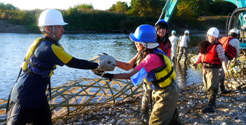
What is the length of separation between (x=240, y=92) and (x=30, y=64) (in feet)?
21.6

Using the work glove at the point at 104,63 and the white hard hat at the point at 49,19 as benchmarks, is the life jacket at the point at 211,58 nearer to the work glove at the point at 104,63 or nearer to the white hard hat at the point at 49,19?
the work glove at the point at 104,63

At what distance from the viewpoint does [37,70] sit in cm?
306

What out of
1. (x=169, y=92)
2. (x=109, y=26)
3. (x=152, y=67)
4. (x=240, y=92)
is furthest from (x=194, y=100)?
(x=109, y=26)

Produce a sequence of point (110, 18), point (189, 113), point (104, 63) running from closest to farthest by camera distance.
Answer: point (104, 63)
point (189, 113)
point (110, 18)

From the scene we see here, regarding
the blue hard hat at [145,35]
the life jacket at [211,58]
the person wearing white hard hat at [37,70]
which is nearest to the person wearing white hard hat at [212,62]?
the life jacket at [211,58]

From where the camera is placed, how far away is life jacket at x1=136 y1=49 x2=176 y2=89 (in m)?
3.32

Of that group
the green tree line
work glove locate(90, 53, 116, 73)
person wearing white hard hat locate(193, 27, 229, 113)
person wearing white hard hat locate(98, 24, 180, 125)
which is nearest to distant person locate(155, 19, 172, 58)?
person wearing white hard hat locate(193, 27, 229, 113)

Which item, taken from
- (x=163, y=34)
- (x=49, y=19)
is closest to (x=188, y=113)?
(x=163, y=34)

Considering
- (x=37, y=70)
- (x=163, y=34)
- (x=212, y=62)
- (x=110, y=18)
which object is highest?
(x=110, y=18)

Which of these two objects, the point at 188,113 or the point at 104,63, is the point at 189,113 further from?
the point at 104,63

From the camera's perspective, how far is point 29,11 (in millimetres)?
53156

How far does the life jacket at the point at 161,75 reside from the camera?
10.9ft

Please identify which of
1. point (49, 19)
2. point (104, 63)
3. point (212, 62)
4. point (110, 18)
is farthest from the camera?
point (110, 18)

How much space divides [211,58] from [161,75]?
255cm
